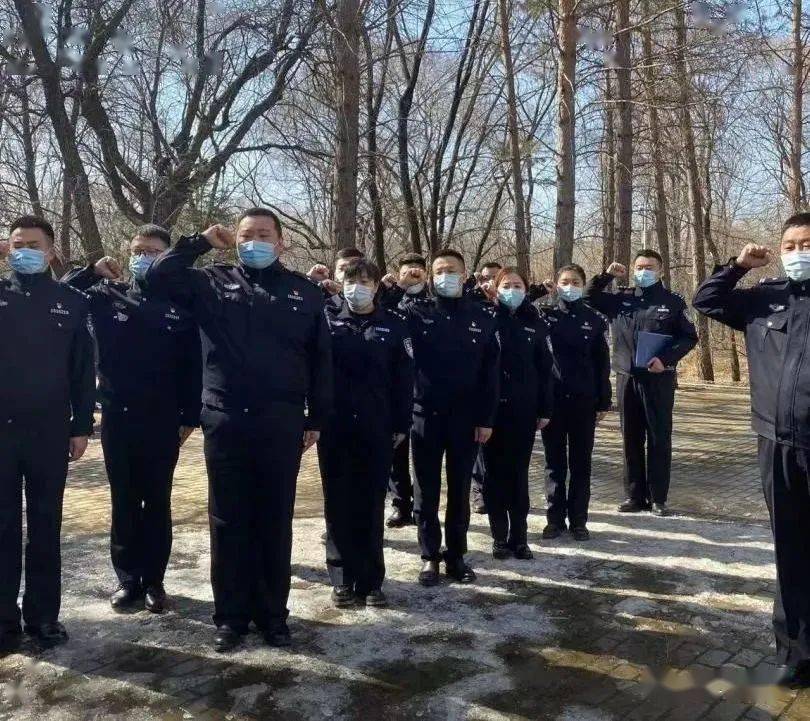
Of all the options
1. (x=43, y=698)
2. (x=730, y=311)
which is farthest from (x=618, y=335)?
(x=43, y=698)

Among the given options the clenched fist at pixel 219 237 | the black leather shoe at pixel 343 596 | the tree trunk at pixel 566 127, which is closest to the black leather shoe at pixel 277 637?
the black leather shoe at pixel 343 596

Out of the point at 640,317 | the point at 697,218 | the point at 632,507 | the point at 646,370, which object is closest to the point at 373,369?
the point at 646,370

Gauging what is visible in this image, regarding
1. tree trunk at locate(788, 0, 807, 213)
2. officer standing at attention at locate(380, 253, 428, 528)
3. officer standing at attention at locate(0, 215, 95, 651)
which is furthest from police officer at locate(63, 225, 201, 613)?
tree trunk at locate(788, 0, 807, 213)

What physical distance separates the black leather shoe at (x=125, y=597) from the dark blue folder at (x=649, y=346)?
4.57 meters

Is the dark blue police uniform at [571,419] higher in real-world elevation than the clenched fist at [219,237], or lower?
lower

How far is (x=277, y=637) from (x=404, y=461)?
3018mm

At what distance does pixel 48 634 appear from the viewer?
425 cm

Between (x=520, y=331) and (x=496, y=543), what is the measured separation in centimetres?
159

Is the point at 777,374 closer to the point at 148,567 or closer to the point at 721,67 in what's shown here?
the point at 148,567

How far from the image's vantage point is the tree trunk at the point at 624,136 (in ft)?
43.4

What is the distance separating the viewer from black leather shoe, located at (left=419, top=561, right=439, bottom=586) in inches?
207

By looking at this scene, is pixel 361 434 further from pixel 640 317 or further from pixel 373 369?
pixel 640 317

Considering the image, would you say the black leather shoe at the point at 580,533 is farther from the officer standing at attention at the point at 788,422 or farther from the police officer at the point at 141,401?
the police officer at the point at 141,401

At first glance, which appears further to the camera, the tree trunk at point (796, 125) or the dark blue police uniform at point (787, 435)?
the tree trunk at point (796, 125)
